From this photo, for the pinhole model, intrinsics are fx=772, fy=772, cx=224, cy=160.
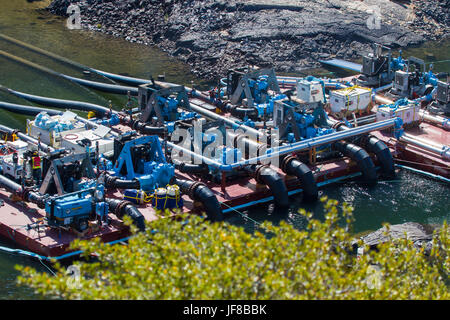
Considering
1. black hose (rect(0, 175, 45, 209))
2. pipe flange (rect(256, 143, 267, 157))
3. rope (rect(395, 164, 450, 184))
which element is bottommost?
rope (rect(395, 164, 450, 184))

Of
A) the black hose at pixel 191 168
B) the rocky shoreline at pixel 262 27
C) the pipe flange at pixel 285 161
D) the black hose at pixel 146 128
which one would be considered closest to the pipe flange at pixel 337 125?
the pipe flange at pixel 285 161

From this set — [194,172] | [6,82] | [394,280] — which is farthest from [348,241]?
[6,82]

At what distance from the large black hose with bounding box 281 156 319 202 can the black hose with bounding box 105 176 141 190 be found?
7.60 meters

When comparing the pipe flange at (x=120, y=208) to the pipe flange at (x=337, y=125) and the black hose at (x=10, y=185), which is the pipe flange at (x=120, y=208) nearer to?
the black hose at (x=10, y=185)

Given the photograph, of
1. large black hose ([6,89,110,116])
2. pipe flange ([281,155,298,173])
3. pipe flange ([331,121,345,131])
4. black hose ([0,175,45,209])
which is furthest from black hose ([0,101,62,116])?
pipe flange ([331,121,345,131])

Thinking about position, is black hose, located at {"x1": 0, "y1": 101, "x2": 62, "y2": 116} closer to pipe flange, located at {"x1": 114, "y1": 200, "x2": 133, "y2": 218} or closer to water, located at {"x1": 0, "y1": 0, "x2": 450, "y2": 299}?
water, located at {"x1": 0, "y1": 0, "x2": 450, "y2": 299}

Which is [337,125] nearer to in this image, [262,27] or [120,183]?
[120,183]

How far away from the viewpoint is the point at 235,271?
757 inches

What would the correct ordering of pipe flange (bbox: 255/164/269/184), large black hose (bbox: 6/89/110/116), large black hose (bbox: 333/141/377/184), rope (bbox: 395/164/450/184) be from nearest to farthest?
pipe flange (bbox: 255/164/269/184) < large black hose (bbox: 333/141/377/184) < rope (bbox: 395/164/450/184) < large black hose (bbox: 6/89/110/116)

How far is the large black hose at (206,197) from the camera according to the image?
3338 centimetres

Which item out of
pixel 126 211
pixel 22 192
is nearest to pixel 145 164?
pixel 126 211

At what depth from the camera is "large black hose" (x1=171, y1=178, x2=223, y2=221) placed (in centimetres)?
3338

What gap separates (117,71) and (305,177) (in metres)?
23.7

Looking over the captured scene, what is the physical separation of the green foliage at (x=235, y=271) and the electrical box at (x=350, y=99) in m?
23.8
